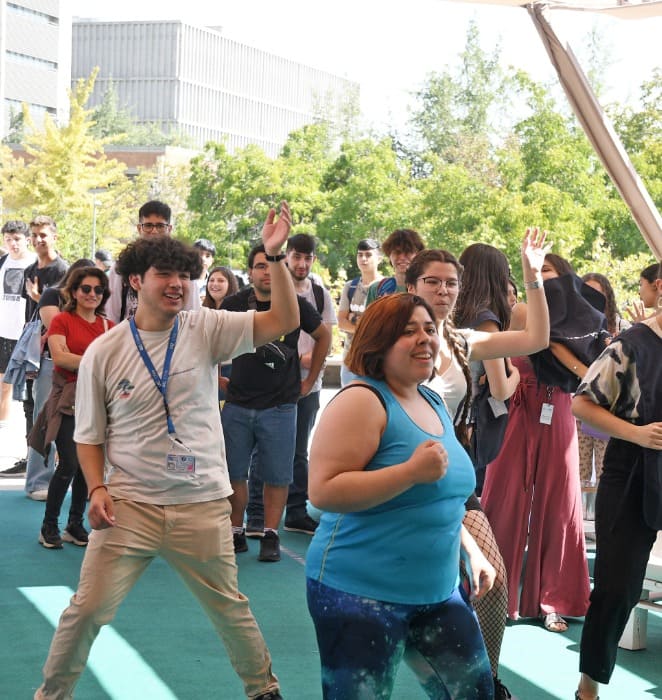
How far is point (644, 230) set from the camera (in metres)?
8.40

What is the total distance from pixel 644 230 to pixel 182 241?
491cm

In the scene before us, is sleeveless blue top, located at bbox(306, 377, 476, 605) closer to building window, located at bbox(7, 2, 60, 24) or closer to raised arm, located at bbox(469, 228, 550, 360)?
raised arm, located at bbox(469, 228, 550, 360)

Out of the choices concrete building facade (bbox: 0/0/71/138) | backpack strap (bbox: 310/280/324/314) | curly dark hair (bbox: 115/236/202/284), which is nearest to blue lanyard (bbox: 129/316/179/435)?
curly dark hair (bbox: 115/236/202/284)

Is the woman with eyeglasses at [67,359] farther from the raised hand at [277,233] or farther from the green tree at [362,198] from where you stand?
the green tree at [362,198]

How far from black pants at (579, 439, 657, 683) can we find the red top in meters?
3.79

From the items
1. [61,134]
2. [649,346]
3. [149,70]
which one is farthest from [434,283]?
[149,70]

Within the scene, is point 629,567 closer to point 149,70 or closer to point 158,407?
point 158,407

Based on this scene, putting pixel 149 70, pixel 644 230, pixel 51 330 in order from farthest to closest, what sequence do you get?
pixel 149 70, pixel 644 230, pixel 51 330

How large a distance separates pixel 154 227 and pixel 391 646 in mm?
3935

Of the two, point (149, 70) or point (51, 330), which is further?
point (149, 70)

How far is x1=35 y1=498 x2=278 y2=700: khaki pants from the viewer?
13.5 feet

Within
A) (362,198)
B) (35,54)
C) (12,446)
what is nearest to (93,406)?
(12,446)

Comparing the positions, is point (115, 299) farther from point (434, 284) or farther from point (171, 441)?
point (434, 284)

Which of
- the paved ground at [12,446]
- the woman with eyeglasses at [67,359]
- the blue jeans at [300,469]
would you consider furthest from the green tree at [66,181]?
the woman with eyeglasses at [67,359]
